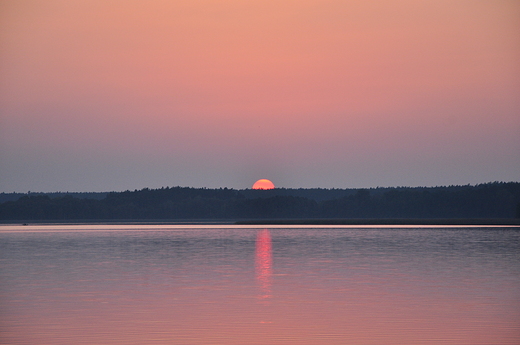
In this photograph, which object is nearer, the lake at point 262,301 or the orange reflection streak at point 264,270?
the lake at point 262,301

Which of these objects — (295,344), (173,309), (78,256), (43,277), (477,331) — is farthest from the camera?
(78,256)

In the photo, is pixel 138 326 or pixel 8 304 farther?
pixel 8 304

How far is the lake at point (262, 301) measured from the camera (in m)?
21.1

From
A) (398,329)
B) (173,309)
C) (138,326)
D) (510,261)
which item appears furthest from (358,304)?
(510,261)

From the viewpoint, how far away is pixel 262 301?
91.4 feet

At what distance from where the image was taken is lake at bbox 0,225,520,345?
69.2 ft

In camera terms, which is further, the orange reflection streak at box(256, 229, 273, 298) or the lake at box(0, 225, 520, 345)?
the orange reflection streak at box(256, 229, 273, 298)

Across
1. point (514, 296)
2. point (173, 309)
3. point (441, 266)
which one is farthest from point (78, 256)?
point (514, 296)

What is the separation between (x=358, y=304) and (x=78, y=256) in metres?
31.0

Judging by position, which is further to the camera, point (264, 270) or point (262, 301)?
point (264, 270)

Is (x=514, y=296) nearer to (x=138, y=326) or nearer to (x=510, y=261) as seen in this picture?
(x=138, y=326)

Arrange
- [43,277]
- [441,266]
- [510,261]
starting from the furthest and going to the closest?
[510,261] → [441,266] → [43,277]

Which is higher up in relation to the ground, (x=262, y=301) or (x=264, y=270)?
(x=264, y=270)

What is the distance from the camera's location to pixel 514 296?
95.6ft
